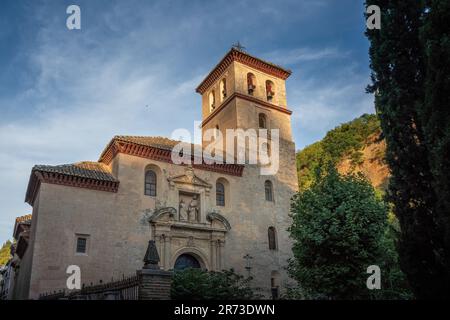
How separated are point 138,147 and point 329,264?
11.2 m

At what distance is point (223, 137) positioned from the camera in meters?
28.2

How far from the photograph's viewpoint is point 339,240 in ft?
51.8

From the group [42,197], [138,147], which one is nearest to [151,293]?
[42,197]

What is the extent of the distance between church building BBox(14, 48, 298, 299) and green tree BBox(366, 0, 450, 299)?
39.5ft

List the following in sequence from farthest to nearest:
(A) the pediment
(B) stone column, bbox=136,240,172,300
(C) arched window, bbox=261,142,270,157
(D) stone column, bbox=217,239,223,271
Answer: (C) arched window, bbox=261,142,270,157, (A) the pediment, (D) stone column, bbox=217,239,223,271, (B) stone column, bbox=136,240,172,300

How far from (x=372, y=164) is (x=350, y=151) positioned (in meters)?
3.22

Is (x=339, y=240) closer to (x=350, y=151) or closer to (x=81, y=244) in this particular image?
(x=81, y=244)

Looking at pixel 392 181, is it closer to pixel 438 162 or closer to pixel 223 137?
pixel 438 162

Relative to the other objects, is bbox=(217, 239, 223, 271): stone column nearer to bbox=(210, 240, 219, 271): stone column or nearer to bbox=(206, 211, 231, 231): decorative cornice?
bbox=(210, 240, 219, 271): stone column

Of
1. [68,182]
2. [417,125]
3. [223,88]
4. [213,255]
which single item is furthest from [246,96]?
[417,125]

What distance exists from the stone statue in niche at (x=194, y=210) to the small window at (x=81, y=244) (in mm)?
5447

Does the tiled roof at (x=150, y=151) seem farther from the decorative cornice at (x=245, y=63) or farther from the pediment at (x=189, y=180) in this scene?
the decorative cornice at (x=245, y=63)

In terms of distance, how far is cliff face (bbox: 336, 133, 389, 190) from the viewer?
42906 mm

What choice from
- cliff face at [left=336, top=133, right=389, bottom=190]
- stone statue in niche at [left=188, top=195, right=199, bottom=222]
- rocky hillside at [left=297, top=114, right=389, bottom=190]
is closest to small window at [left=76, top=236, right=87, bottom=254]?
stone statue in niche at [left=188, top=195, right=199, bottom=222]
